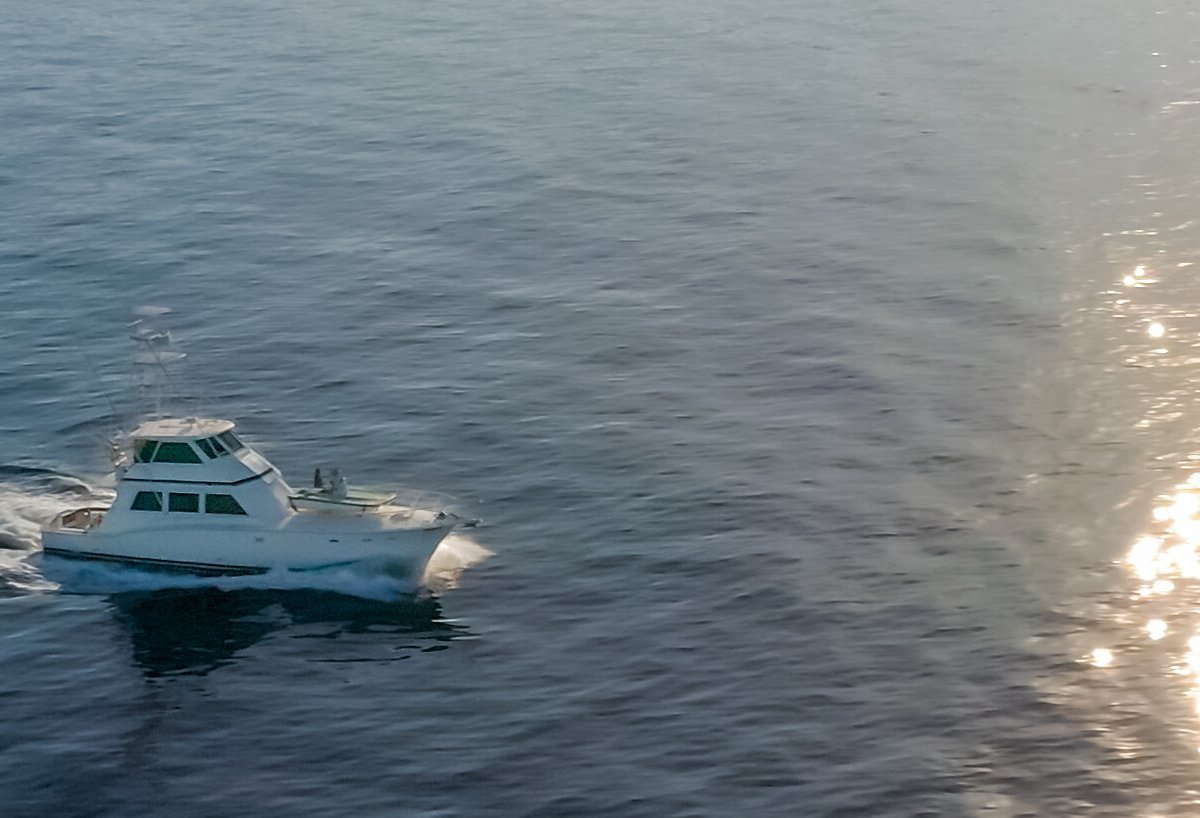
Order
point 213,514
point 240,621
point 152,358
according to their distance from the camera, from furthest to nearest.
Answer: point 152,358 → point 213,514 → point 240,621

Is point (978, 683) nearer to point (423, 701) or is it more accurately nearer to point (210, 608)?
point (423, 701)

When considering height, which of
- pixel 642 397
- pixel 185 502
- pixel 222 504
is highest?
pixel 642 397

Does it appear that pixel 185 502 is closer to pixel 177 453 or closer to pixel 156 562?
pixel 177 453

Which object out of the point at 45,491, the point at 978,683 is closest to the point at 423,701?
the point at 978,683

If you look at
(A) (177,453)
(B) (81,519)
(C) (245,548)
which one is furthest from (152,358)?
(C) (245,548)

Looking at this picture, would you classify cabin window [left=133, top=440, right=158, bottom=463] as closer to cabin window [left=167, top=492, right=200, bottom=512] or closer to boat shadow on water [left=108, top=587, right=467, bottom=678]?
cabin window [left=167, top=492, right=200, bottom=512]

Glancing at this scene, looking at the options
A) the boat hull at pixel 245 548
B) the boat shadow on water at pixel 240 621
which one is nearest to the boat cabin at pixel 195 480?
the boat hull at pixel 245 548

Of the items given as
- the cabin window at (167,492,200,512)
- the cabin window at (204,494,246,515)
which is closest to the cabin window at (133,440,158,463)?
the cabin window at (167,492,200,512)
